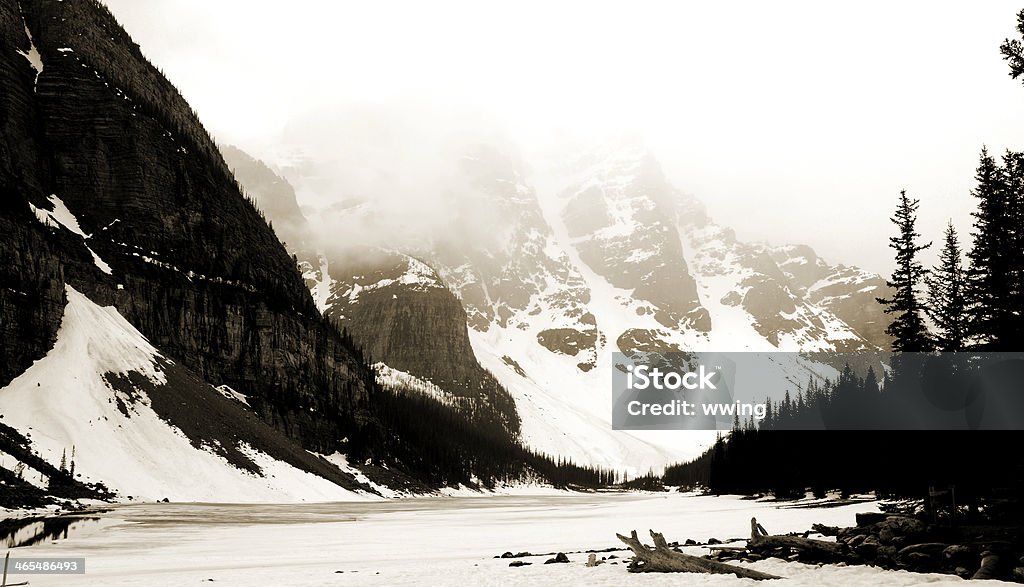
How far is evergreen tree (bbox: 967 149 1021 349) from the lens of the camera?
35.4 meters

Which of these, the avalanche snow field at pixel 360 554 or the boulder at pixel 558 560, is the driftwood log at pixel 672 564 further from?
the boulder at pixel 558 560

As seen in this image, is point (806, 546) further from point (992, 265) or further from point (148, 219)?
point (148, 219)

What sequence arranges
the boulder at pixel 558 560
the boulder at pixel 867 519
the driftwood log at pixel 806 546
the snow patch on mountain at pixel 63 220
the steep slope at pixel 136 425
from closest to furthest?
the driftwood log at pixel 806 546, the boulder at pixel 558 560, the boulder at pixel 867 519, the steep slope at pixel 136 425, the snow patch on mountain at pixel 63 220

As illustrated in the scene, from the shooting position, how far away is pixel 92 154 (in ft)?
394

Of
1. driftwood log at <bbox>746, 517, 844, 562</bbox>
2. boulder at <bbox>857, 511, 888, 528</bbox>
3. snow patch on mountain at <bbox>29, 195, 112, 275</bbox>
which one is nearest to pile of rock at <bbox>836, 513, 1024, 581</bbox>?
driftwood log at <bbox>746, 517, 844, 562</bbox>

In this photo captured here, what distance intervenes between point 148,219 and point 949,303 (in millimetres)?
118129

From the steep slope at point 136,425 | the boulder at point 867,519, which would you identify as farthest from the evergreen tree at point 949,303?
the steep slope at point 136,425

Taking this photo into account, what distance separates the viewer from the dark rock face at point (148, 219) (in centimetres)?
11088

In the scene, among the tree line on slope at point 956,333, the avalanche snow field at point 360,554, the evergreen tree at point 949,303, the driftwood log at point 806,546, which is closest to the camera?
the avalanche snow field at point 360,554

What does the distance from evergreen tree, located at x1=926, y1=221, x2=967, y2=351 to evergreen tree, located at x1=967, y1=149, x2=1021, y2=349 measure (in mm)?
995

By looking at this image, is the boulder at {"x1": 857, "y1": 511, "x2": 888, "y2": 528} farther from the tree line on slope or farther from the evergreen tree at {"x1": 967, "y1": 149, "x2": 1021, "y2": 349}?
the evergreen tree at {"x1": 967, "y1": 149, "x2": 1021, "y2": 349}

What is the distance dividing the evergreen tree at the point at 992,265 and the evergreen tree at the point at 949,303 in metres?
1.00

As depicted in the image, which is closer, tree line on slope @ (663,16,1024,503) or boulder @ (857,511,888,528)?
boulder @ (857,511,888,528)

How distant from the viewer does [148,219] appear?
401 ft
